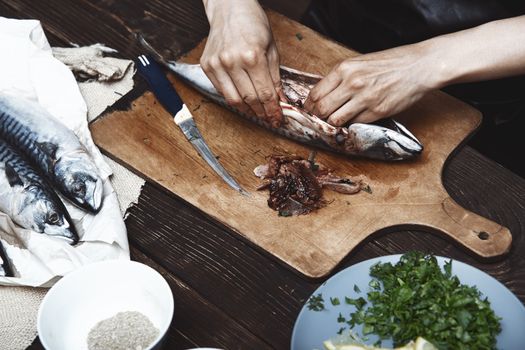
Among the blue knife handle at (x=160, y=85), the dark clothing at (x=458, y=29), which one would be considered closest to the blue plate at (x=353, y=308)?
the blue knife handle at (x=160, y=85)

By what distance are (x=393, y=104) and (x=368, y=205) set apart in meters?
0.30

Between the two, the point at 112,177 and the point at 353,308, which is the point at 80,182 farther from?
the point at 353,308

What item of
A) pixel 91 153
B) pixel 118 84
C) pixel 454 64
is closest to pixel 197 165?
pixel 91 153

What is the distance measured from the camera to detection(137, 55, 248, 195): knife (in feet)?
6.54

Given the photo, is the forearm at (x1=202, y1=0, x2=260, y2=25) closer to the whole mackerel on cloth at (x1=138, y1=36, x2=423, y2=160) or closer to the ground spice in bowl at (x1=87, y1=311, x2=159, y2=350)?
the whole mackerel on cloth at (x1=138, y1=36, x2=423, y2=160)

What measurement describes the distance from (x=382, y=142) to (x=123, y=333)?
878 mm

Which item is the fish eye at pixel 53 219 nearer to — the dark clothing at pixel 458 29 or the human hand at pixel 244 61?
the human hand at pixel 244 61

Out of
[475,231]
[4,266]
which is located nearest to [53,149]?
[4,266]

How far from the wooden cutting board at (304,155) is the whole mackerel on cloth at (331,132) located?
37mm

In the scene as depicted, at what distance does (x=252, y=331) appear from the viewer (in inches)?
66.0

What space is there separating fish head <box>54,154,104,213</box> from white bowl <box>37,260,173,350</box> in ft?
1.01

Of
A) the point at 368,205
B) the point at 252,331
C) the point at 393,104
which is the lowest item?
the point at 252,331

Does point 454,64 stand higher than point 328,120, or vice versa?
point 454,64

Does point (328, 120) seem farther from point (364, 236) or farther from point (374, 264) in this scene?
point (374, 264)
